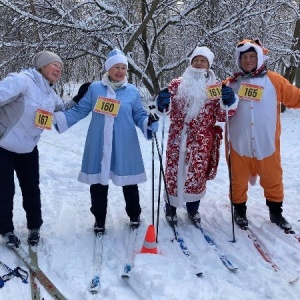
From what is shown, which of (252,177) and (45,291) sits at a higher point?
(252,177)

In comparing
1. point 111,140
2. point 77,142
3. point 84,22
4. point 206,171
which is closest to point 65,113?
point 111,140

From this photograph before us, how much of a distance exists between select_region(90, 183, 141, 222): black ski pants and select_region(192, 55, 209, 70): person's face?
1305mm

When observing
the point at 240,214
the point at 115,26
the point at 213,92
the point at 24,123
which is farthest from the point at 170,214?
the point at 115,26

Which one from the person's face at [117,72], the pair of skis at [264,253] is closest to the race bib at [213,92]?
the person's face at [117,72]

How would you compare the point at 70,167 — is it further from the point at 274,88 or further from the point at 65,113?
the point at 274,88

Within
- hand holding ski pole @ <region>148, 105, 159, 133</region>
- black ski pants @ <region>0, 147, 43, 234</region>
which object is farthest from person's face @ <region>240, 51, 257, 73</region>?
black ski pants @ <region>0, 147, 43, 234</region>

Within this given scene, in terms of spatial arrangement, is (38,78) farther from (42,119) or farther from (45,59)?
(42,119)

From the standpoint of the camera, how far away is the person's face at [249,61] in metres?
3.88

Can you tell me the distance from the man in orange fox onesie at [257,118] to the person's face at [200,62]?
39 centimetres

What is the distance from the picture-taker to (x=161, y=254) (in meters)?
3.50

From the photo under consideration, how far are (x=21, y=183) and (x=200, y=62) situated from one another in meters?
2.01

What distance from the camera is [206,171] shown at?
4055 millimetres

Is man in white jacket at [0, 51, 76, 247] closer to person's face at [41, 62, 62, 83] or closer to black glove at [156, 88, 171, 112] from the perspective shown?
person's face at [41, 62, 62, 83]

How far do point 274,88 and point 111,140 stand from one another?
5.47 feet
